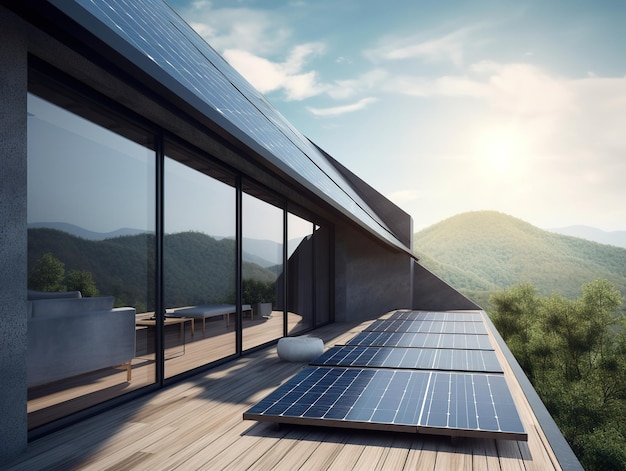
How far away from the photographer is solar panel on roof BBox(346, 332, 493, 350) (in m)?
7.21

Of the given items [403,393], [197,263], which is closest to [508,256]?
[197,263]

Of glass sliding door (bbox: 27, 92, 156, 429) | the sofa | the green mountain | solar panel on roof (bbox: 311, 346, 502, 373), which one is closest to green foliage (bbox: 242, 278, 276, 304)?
the green mountain

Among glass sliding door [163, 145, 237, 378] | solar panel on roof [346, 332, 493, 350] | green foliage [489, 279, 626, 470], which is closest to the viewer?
glass sliding door [163, 145, 237, 378]

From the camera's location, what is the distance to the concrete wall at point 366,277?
13.5 m

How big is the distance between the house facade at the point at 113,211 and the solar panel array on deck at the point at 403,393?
56.6 inches

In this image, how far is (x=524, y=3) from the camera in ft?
91.2

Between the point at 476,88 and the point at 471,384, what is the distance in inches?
1444

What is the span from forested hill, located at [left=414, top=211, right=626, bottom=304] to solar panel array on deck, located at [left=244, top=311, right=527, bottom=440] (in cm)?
4952

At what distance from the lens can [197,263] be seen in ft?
19.7

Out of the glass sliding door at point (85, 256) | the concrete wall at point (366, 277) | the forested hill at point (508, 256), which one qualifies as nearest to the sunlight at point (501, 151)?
the forested hill at point (508, 256)

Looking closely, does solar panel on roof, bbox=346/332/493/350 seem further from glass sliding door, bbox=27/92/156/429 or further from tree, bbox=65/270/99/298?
tree, bbox=65/270/99/298

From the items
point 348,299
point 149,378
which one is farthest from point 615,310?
point 149,378

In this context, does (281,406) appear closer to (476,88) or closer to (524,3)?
(524,3)

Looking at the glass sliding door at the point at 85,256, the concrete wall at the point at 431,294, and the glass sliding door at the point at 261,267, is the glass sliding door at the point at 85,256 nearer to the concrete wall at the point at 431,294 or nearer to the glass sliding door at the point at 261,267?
the glass sliding door at the point at 261,267
